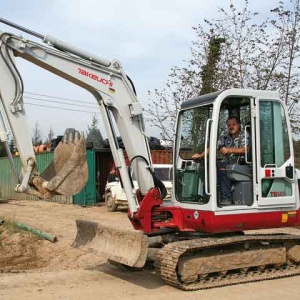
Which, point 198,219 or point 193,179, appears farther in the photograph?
point 193,179

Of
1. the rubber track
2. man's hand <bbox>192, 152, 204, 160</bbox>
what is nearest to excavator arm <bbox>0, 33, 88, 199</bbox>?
the rubber track

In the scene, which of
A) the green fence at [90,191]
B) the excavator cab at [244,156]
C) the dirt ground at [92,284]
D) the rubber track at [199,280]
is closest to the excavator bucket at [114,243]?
the rubber track at [199,280]

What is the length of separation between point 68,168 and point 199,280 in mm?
2357

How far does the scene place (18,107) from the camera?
6.91m

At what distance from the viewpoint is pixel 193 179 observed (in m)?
7.61

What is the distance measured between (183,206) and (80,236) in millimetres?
1898

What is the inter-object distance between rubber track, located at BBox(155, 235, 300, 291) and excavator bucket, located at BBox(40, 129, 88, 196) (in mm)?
1496

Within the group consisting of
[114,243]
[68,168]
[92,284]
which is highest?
[68,168]

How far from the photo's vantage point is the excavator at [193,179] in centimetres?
696

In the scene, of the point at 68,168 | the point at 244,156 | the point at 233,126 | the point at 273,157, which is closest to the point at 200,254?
the point at 244,156

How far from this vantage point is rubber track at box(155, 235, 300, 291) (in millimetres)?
6820

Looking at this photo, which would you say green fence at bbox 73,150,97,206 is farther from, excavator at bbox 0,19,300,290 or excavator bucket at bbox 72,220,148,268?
excavator at bbox 0,19,300,290

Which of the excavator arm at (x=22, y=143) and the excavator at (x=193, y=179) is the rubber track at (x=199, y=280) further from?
the excavator arm at (x=22, y=143)

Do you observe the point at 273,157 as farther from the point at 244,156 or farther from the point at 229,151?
the point at 229,151
